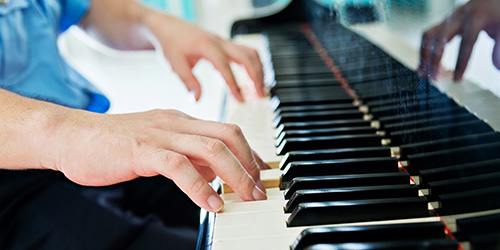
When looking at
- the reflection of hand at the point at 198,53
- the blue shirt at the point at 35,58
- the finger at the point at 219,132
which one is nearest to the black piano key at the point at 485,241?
the finger at the point at 219,132

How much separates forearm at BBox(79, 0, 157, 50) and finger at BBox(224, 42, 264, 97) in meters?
0.28

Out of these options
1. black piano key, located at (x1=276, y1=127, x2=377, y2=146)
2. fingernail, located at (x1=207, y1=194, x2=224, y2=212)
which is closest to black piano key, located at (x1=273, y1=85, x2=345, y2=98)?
black piano key, located at (x1=276, y1=127, x2=377, y2=146)

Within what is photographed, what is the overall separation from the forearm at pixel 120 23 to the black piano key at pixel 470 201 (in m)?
1.01

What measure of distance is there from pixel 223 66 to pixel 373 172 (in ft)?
1.92

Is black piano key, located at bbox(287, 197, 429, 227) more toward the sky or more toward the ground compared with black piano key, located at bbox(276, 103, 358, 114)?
more toward the sky

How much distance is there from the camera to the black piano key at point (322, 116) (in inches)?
41.1

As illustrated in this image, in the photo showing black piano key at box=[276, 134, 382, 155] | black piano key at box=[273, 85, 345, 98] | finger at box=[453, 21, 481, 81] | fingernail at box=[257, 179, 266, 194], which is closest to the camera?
finger at box=[453, 21, 481, 81]

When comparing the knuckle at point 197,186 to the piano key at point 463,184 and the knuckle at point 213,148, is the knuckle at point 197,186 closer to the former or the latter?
the knuckle at point 213,148

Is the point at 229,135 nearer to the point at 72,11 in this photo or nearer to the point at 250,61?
the point at 250,61

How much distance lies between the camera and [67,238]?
878 millimetres

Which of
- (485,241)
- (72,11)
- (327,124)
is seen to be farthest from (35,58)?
(485,241)

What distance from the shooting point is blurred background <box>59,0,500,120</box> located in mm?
729

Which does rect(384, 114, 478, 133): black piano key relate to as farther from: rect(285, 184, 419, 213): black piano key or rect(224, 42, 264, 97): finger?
rect(224, 42, 264, 97): finger

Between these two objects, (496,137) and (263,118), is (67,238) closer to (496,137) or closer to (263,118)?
(263,118)
